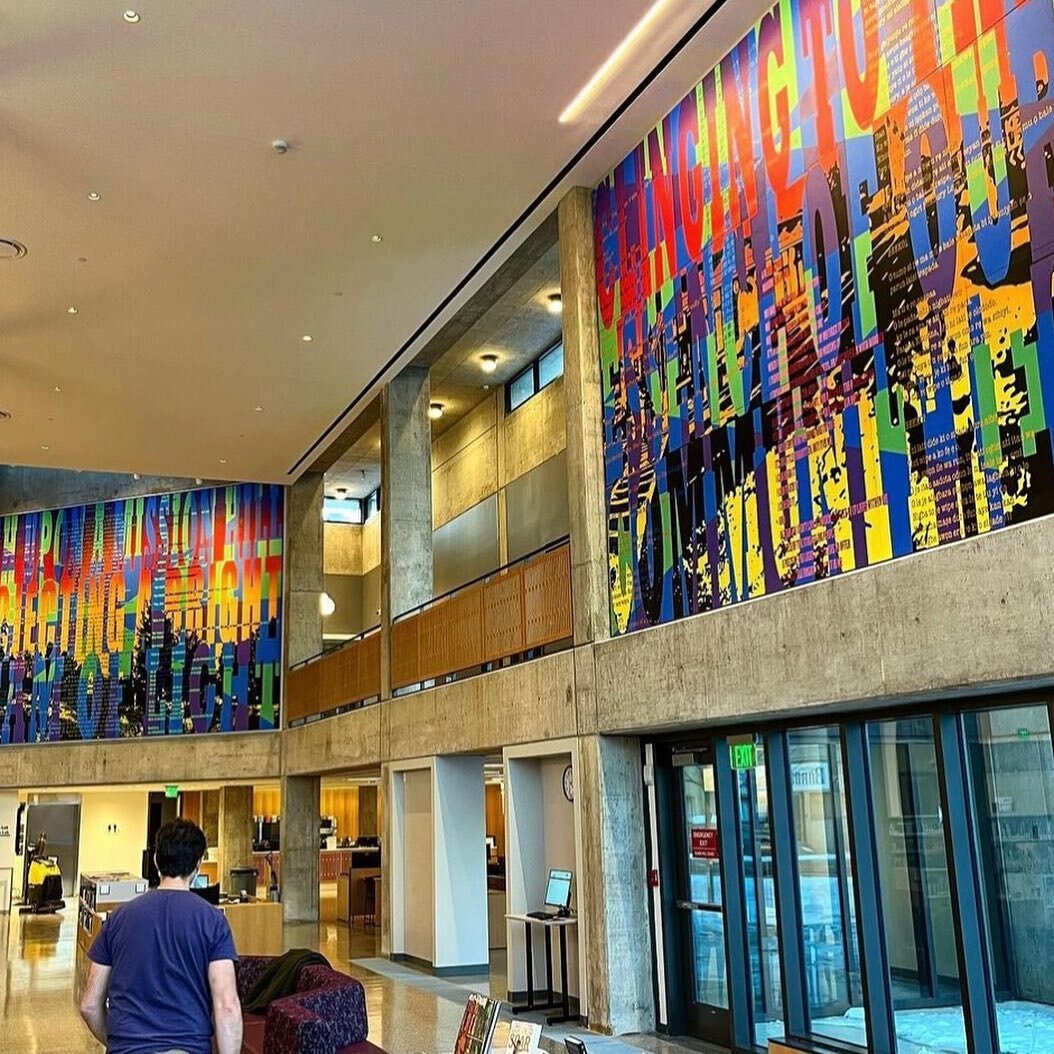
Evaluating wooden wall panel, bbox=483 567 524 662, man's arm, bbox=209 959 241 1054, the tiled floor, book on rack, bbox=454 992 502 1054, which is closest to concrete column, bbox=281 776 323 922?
the tiled floor

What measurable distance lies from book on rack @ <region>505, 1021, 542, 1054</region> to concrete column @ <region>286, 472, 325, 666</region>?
16.5 meters

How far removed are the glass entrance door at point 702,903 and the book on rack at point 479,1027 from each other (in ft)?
15.9

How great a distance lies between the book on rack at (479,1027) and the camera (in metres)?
3.72

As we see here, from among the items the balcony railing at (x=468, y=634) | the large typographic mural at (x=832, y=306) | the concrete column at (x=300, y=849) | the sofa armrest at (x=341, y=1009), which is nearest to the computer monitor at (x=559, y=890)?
the balcony railing at (x=468, y=634)

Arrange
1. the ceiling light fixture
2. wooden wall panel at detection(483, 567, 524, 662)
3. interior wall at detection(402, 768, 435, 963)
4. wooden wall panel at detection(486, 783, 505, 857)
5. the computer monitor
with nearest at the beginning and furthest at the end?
1. the ceiling light fixture
2. the computer monitor
3. wooden wall panel at detection(483, 567, 524, 662)
4. interior wall at detection(402, 768, 435, 963)
5. wooden wall panel at detection(486, 783, 505, 857)

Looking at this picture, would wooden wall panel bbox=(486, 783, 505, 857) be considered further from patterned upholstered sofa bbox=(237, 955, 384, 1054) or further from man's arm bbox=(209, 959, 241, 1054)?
man's arm bbox=(209, 959, 241, 1054)

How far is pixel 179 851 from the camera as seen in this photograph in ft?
11.6

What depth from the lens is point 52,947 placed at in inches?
632

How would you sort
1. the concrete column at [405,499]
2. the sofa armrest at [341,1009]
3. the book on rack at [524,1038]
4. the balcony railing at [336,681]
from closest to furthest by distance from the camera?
1. the book on rack at [524,1038]
2. the sofa armrest at [341,1009]
3. the concrete column at [405,499]
4. the balcony railing at [336,681]

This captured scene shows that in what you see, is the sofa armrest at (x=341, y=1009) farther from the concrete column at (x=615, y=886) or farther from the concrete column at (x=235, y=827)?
the concrete column at (x=235, y=827)

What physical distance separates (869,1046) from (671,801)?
8.65 feet

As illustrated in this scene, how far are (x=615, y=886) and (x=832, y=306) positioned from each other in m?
4.78

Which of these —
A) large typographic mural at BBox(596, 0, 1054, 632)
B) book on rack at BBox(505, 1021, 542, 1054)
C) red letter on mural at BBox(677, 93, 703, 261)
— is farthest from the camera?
red letter on mural at BBox(677, 93, 703, 261)

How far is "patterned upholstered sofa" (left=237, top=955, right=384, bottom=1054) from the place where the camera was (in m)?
5.74
